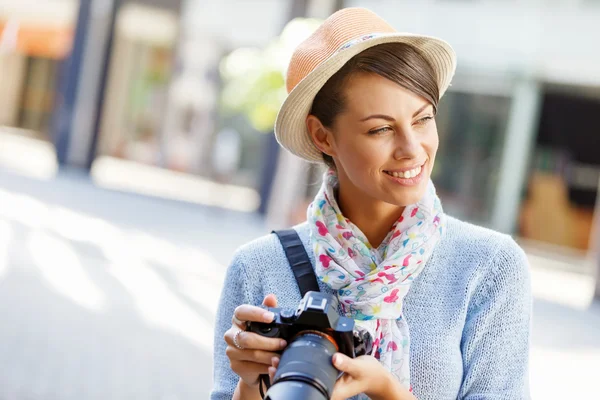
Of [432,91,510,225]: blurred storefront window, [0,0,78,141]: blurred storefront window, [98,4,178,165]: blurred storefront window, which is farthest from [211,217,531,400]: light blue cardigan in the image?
[0,0,78,141]: blurred storefront window

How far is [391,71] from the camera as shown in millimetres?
1805

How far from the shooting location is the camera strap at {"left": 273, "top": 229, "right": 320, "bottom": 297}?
197cm

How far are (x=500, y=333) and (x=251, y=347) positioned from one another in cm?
61

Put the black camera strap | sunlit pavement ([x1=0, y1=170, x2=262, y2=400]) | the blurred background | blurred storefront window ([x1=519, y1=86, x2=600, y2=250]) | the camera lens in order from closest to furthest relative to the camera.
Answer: the camera lens → the black camera strap → sunlit pavement ([x1=0, y1=170, x2=262, y2=400]) → the blurred background → blurred storefront window ([x1=519, y1=86, x2=600, y2=250])

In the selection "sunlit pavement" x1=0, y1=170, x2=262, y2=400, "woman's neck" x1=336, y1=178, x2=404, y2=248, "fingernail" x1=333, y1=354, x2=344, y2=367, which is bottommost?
"sunlit pavement" x1=0, y1=170, x2=262, y2=400

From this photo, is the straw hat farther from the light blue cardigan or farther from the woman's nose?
the light blue cardigan

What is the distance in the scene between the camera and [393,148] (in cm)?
182

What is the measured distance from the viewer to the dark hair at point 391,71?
5.94ft

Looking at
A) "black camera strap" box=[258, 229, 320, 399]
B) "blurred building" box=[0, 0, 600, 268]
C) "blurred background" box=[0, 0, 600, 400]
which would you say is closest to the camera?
"black camera strap" box=[258, 229, 320, 399]

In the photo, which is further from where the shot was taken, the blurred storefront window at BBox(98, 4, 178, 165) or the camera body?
the blurred storefront window at BBox(98, 4, 178, 165)

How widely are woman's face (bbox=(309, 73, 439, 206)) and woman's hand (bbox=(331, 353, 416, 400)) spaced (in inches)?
18.1

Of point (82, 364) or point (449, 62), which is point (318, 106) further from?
point (82, 364)

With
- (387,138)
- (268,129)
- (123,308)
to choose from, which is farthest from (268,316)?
(268,129)

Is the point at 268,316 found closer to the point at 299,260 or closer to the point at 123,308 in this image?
the point at 299,260
